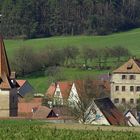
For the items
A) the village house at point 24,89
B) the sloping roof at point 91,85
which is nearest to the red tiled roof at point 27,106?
the sloping roof at point 91,85

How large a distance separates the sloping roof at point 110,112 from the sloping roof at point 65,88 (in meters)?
22.2

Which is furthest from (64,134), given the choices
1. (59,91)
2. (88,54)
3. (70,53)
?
(70,53)

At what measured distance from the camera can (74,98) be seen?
6350cm

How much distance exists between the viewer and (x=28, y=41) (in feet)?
377

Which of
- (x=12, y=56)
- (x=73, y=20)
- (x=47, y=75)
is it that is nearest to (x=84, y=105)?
(x=47, y=75)

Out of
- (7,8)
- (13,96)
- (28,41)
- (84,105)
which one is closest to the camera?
(13,96)

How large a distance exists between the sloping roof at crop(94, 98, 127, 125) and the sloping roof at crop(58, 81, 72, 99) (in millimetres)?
22242

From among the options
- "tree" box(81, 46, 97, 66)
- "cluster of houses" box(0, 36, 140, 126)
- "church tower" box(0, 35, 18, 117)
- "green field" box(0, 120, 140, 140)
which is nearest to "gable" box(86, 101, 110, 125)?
"cluster of houses" box(0, 36, 140, 126)

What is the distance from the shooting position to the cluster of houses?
148 ft

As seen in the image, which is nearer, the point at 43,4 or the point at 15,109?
the point at 15,109

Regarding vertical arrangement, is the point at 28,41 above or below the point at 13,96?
below

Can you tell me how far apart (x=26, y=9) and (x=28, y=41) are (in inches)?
491

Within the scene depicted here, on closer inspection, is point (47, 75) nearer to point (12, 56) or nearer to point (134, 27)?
point (12, 56)

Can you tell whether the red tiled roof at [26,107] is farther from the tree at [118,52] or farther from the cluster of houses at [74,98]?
the tree at [118,52]
